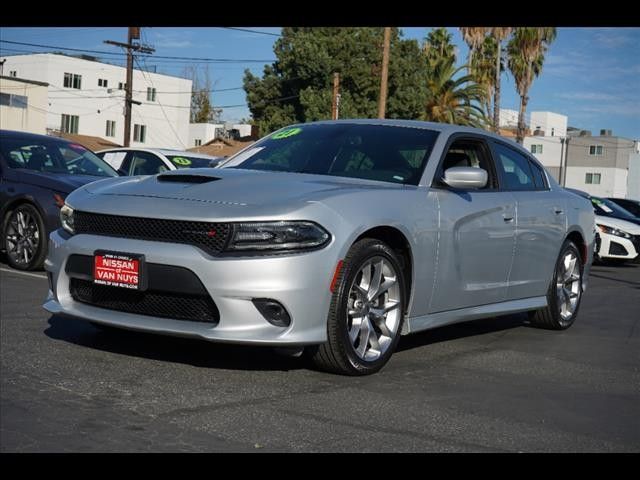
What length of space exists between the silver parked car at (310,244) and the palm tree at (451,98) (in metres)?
37.0

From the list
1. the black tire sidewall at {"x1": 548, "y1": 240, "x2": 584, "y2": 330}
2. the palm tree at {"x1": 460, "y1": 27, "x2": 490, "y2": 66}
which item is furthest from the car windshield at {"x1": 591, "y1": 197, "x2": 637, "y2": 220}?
the palm tree at {"x1": 460, "y1": 27, "x2": 490, "y2": 66}

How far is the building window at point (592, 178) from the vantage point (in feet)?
283

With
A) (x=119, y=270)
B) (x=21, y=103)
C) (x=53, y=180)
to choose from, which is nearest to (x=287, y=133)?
(x=119, y=270)

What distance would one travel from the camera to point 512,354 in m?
6.38

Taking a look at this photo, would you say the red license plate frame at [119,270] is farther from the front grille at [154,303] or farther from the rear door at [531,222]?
the rear door at [531,222]

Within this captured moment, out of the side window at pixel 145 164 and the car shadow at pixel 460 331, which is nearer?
the car shadow at pixel 460 331

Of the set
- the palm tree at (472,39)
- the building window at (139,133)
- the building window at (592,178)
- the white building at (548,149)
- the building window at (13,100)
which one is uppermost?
the palm tree at (472,39)

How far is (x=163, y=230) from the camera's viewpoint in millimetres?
4934

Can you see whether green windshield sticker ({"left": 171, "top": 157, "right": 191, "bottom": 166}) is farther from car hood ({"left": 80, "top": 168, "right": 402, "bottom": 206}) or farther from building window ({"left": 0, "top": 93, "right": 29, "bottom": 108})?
building window ({"left": 0, "top": 93, "right": 29, "bottom": 108})

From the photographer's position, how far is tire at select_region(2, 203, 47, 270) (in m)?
9.67

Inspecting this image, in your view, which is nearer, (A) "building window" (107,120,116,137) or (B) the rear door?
(B) the rear door

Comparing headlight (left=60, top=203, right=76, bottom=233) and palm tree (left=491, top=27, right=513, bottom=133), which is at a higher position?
palm tree (left=491, top=27, right=513, bottom=133)

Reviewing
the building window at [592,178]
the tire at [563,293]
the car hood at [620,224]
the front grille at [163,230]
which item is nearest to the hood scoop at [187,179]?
the front grille at [163,230]
